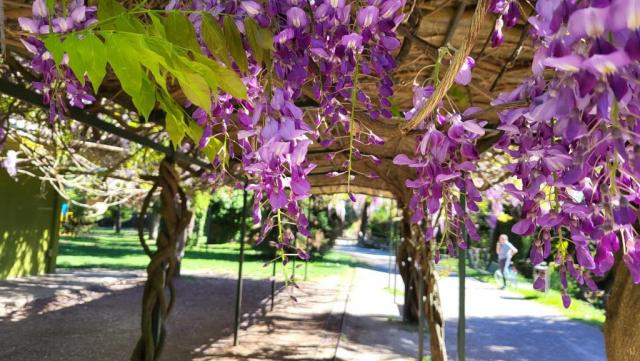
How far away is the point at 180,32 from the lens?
95 cm

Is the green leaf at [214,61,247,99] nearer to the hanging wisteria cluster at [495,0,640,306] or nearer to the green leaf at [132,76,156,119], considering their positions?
the green leaf at [132,76,156,119]

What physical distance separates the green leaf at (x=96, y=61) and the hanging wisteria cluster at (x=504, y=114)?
1 centimetres

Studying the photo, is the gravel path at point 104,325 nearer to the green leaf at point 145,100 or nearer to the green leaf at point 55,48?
the green leaf at point 145,100

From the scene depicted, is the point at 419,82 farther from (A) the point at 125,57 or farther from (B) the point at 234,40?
(A) the point at 125,57

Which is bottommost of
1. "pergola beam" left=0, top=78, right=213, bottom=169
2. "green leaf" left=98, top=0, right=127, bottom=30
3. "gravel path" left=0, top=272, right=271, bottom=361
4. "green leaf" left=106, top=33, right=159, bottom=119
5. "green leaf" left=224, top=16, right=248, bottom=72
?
"gravel path" left=0, top=272, right=271, bottom=361

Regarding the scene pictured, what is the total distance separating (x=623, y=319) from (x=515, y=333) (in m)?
6.69

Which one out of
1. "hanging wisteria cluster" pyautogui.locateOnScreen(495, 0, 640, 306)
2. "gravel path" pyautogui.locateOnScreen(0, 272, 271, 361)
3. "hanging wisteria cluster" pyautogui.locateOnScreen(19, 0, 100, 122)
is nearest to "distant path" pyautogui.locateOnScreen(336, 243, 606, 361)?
"gravel path" pyautogui.locateOnScreen(0, 272, 271, 361)

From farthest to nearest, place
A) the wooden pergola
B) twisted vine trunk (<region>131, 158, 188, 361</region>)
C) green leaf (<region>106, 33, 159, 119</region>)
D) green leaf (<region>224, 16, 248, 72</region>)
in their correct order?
twisted vine trunk (<region>131, 158, 188, 361</region>)
the wooden pergola
green leaf (<region>224, 16, 248, 72</region>)
green leaf (<region>106, 33, 159, 119</region>)

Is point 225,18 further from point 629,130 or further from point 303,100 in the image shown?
point 303,100

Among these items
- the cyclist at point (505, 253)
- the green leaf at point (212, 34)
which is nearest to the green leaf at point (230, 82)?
the green leaf at point (212, 34)

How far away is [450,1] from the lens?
1812 mm

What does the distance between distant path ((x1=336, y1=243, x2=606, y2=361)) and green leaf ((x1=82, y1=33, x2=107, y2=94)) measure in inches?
233

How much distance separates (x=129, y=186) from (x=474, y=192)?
10.1 meters

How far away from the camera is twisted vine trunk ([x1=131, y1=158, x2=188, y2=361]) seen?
272 cm
